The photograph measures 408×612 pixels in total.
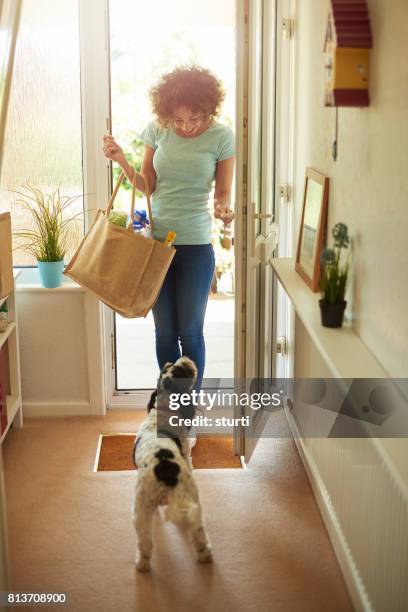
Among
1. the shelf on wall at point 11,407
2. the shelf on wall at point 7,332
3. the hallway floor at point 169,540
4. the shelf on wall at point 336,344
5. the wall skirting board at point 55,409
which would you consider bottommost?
the hallway floor at point 169,540

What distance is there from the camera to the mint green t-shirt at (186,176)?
309 centimetres

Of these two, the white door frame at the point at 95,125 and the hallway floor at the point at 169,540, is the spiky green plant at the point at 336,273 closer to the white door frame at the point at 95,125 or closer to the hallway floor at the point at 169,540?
the hallway floor at the point at 169,540

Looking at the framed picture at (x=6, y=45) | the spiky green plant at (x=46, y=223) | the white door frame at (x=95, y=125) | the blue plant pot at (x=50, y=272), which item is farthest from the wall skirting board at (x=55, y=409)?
the framed picture at (x=6, y=45)

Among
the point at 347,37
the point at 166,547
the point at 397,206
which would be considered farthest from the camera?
the point at 166,547

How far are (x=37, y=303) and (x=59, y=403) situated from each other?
17.9 inches

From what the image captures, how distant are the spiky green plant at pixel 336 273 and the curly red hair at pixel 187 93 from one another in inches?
39.6

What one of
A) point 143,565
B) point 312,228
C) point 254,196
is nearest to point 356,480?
point 143,565

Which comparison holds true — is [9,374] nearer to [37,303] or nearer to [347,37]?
[37,303]

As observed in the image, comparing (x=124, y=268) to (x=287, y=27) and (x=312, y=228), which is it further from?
(x=287, y=27)

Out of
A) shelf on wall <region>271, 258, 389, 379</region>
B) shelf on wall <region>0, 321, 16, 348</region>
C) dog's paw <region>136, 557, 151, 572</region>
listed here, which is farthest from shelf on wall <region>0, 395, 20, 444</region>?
shelf on wall <region>271, 258, 389, 379</region>

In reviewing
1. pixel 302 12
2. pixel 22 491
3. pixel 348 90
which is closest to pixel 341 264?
pixel 348 90

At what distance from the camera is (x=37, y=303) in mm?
3498

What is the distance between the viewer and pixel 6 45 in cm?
173

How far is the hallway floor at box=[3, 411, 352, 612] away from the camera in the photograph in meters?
2.30
